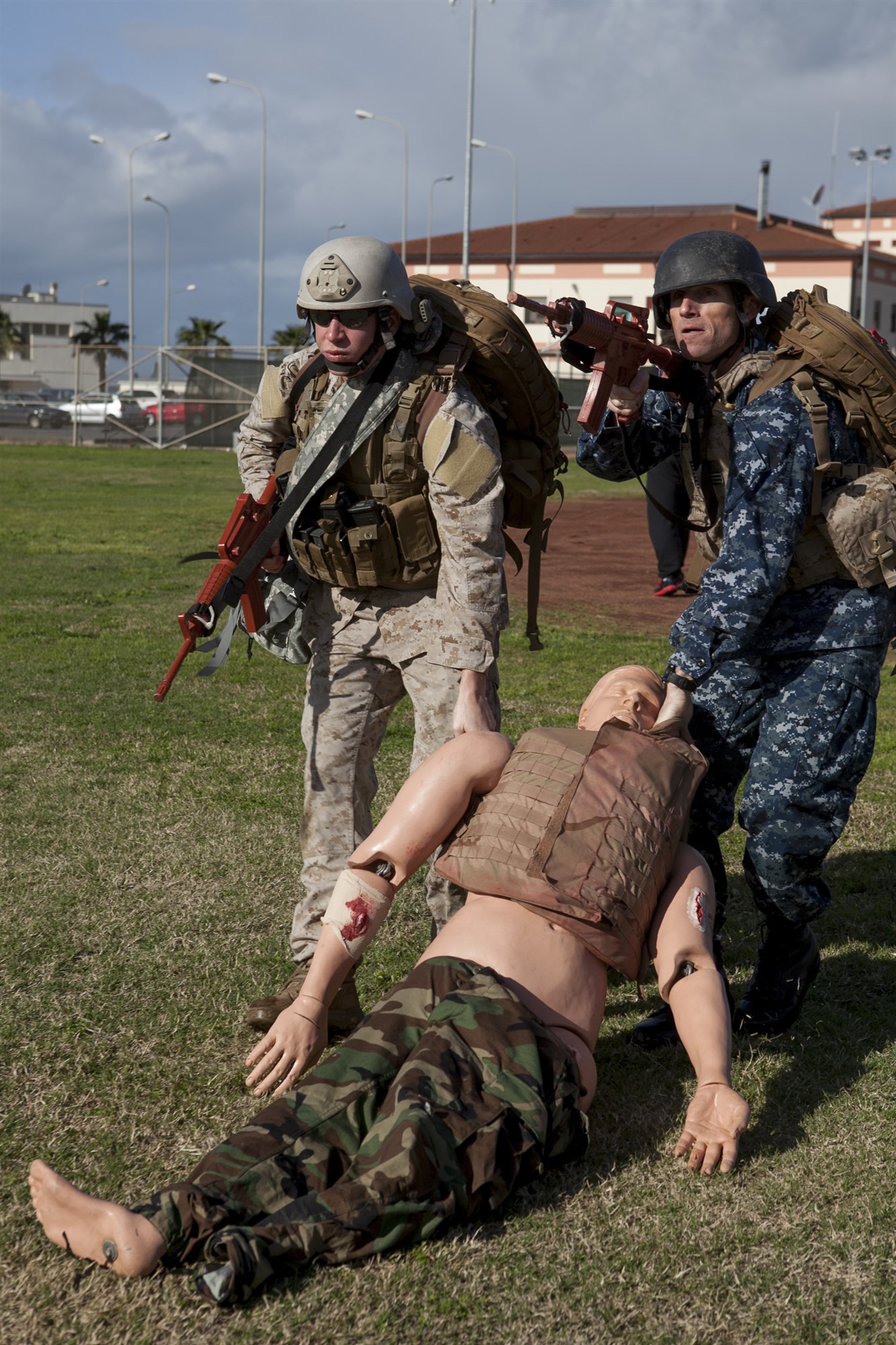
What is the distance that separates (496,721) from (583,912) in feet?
3.13

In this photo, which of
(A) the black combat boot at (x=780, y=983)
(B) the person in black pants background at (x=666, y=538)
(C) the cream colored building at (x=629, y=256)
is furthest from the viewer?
(C) the cream colored building at (x=629, y=256)

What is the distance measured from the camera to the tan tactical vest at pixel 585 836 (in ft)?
12.0

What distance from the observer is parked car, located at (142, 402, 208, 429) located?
37.2 meters

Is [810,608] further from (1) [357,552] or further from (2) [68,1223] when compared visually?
(2) [68,1223]

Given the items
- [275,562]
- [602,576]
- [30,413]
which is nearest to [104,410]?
[30,413]

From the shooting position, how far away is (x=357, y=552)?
14.5 feet

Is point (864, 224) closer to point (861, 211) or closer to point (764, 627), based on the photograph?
point (861, 211)

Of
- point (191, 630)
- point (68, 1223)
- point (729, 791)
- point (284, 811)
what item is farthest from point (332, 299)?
point (284, 811)

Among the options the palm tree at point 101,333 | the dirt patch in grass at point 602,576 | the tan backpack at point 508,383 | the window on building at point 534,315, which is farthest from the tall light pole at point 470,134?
the palm tree at point 101,333

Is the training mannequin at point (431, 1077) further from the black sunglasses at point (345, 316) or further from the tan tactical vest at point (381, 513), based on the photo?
the black sunglasses at point (345, 316)

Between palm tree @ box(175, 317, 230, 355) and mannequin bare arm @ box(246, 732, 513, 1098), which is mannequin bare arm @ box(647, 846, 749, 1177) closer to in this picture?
mannequin bare arm @ box(246, 732, 513, 1098)

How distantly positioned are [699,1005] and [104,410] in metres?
42.2

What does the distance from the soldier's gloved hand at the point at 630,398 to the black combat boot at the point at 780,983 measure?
1.76 metres

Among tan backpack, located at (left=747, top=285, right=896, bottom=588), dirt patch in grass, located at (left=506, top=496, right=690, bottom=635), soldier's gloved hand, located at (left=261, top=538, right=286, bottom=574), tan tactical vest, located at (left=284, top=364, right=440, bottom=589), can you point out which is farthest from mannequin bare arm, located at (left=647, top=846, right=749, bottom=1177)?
dirt patch in grass, located at (left=506, top=496, right=690, bottom=635)
